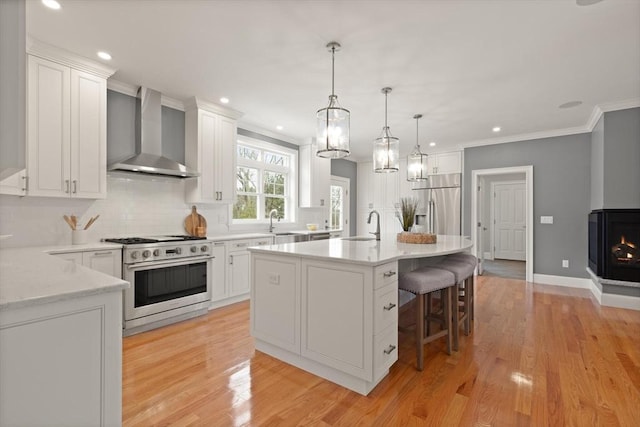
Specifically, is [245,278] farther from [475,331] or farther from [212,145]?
[475,331]

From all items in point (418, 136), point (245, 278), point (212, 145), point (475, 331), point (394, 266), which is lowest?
point (475, 331)

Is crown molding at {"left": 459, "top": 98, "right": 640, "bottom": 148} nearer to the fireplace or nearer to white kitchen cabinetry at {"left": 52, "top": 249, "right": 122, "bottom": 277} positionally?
the fireplace

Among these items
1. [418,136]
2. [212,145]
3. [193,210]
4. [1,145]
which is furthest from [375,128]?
[1,145]

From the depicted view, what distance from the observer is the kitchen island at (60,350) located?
0.95 m

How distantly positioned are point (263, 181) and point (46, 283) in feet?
13.7

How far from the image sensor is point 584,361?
2494 mm

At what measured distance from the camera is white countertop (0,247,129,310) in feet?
3.20

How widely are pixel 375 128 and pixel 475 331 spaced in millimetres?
3348

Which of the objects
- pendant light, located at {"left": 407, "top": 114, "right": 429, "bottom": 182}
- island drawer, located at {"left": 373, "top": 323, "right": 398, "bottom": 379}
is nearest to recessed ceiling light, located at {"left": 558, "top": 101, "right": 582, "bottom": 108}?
pendant light, located at {"left": 407, "top": 114, "right": 429, "bottom": 182}

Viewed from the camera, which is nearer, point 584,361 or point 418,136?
point 584,361

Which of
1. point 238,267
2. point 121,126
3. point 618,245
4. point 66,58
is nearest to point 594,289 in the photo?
point 618,245

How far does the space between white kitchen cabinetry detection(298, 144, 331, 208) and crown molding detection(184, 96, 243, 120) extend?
1811 millimetres

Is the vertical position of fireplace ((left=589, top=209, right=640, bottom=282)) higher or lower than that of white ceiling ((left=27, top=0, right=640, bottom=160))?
lower

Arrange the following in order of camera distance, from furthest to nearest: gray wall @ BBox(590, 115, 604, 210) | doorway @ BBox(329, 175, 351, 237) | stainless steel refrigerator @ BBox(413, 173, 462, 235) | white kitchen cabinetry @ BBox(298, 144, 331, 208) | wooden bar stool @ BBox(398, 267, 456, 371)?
doorway @ BBox(329, 175, 351, 237)
stainless steel refrigerator @ BBox(413, 173, 462, 235)
white kitchen cabinetry @ BBox(298, 144, 331, 208)
gray wall @ BBox(590, 115, 604, 210)
wooden bar stool @ BBox(398, 267, 456, 371)
